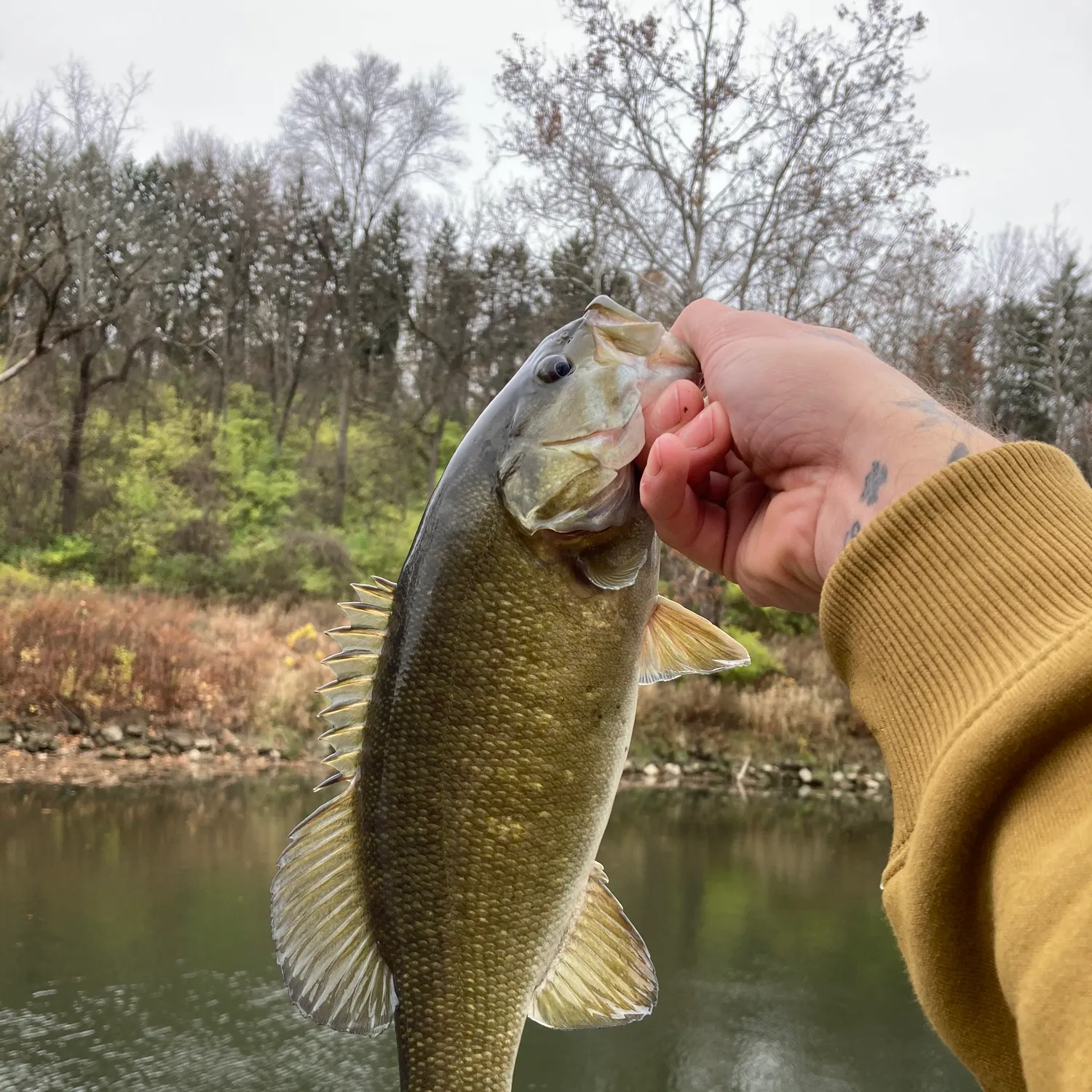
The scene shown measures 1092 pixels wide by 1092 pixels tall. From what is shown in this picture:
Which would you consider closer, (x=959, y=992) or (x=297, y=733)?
(x=959, y=992)

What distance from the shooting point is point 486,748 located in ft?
4.91

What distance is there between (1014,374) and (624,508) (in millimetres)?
24851

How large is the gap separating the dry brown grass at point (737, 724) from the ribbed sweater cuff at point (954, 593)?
11634mm

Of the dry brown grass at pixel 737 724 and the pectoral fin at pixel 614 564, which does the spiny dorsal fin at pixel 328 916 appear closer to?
the pectoral fin at pixel 614 564

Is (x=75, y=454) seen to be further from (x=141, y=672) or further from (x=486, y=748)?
(x=486, y=748)

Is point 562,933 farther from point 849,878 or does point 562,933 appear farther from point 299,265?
point 299,265

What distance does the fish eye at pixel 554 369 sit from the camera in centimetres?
161

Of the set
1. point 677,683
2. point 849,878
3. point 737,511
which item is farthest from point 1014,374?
point 737,511

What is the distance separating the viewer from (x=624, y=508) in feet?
5.34

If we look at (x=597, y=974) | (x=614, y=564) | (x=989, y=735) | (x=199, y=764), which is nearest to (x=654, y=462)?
(x=614, y=564)

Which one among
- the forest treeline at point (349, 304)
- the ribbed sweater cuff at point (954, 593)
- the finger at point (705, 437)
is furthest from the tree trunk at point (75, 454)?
the ribbed sweater cuff at point (954, 593)

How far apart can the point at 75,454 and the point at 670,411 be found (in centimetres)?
2132

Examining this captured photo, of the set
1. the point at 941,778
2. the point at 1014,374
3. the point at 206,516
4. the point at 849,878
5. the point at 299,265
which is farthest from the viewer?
the point at 299,265

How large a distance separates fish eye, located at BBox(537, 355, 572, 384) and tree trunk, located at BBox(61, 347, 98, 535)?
799 inches
